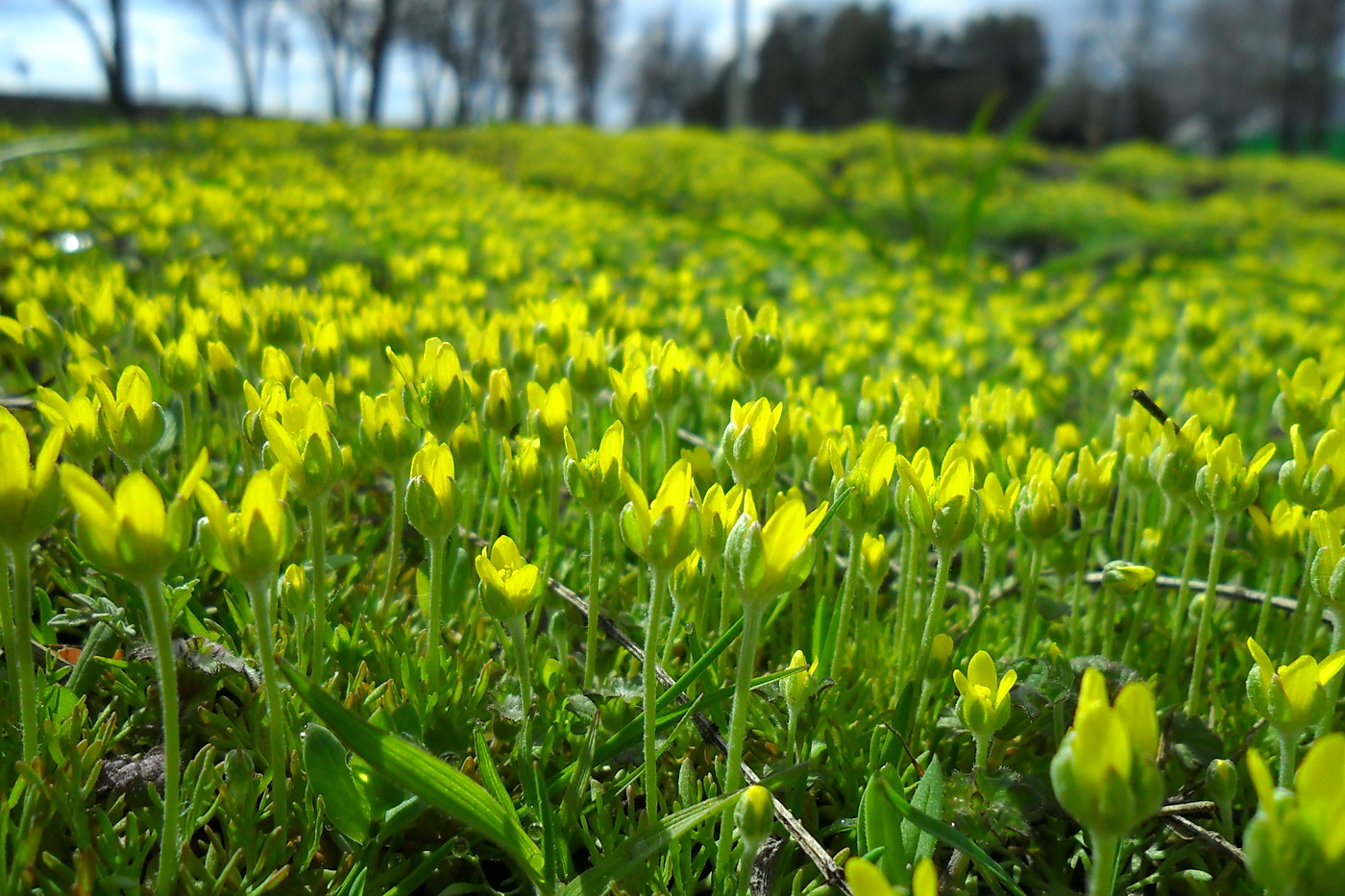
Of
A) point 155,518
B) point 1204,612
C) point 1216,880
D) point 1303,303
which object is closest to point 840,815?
point 1216,880

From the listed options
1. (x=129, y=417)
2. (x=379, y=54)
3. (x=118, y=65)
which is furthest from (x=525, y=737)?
(x=379, y=54)

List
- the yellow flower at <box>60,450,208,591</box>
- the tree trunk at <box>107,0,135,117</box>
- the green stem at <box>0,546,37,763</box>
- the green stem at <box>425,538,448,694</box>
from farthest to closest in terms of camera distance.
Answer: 1. the tree trunk at <box>107,0,135,117</box>
2. the green stem at <box>425,538,448,694</box>
3. the green stem at <box>0,546,37,763</box>
4. the yellow flower at <box>60,450,208,591</box>

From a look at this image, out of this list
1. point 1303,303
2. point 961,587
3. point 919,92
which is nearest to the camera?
point 961,587

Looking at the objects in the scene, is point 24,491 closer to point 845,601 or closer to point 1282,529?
point 845,601

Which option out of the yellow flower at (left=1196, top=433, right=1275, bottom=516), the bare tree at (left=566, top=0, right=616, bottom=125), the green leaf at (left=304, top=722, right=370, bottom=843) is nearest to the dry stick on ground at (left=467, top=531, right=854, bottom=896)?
the green leaf at (left=304, top=722, right=370, bottom=843)

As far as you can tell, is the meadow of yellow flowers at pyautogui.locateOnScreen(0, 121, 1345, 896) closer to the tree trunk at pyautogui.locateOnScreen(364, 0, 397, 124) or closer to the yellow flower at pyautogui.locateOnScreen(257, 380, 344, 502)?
the yellow flower at pyautogui.locateOnScreen(257, 380, 344, 502)

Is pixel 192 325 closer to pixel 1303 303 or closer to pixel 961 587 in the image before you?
pixel 961 587

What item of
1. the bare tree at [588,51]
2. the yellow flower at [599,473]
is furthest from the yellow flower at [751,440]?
the bare tree at [588,51]
